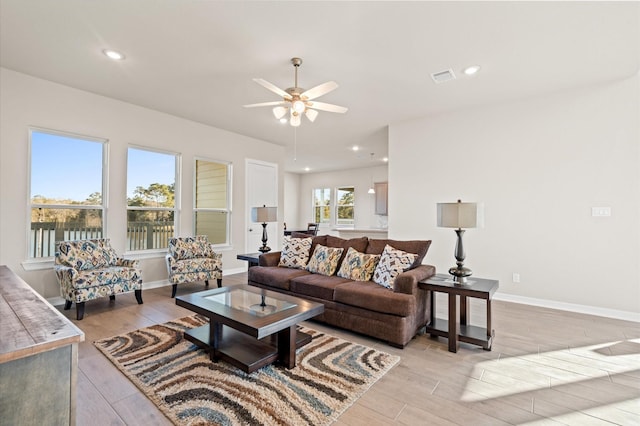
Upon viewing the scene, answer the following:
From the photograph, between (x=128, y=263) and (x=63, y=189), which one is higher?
(x=63, y=189)

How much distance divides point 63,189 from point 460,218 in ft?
16.1

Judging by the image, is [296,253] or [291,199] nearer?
[296,253]

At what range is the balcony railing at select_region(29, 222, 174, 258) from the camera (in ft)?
12.6

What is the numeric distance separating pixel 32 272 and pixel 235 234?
9.79 feet

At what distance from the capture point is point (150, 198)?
16.1 ft

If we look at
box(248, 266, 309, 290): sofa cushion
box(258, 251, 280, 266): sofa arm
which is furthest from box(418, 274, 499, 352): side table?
box(258, 251, 280, 266): sofa arm

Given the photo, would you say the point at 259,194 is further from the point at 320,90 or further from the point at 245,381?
the point at 245,381

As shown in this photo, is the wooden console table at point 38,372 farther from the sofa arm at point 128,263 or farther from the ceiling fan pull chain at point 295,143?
the ceiling fan pull chain at point 295,143

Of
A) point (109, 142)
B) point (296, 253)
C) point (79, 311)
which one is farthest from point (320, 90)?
point (79, 311)

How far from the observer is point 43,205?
3.88 meters

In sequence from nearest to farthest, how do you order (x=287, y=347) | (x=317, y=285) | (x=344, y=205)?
1. (x=287, y=347)
2. (x=317, y=285)
3. (x=344, y=205)

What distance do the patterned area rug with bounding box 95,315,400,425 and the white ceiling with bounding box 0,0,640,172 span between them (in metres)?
2.82

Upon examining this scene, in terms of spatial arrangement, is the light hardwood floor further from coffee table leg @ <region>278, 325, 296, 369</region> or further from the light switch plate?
the light switch plate

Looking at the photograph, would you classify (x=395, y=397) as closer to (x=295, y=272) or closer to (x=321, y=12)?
(x=295, y=272)
